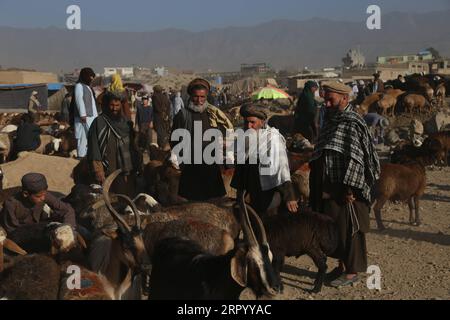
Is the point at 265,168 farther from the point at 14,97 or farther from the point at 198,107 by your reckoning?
the point at 14,97

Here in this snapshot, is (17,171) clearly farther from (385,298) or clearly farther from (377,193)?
(385,298)

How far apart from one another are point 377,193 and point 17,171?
5.58m

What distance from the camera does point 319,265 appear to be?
4984mm

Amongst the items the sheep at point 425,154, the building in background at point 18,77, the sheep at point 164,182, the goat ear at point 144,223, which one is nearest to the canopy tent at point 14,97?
the building in background at point 18,77

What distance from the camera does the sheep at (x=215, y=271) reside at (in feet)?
10.6

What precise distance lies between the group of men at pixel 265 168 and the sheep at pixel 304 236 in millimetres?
96

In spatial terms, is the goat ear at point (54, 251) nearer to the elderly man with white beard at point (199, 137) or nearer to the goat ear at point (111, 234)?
the goat ear at point (111, 234)

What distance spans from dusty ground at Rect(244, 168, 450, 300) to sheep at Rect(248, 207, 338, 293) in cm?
33

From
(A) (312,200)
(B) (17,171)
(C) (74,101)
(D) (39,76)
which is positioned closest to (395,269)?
(A) (312,200)

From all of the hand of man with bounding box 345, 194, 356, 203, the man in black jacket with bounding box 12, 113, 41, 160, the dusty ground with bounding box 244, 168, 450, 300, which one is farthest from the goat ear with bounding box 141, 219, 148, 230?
the man in black jacket with bounding box 12, 113, 41, 160

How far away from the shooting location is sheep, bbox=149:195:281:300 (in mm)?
3236

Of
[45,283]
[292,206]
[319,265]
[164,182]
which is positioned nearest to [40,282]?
[45,283]

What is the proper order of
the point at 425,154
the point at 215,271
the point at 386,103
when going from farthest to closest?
the point at 386,103 < the point at 425,154 < the point at 215,271

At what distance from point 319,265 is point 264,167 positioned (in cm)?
107
